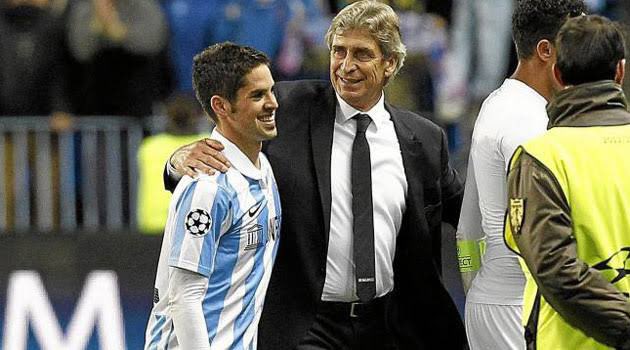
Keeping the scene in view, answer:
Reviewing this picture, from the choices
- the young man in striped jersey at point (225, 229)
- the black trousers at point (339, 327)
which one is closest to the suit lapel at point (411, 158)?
the black trousers at point (339, 327)

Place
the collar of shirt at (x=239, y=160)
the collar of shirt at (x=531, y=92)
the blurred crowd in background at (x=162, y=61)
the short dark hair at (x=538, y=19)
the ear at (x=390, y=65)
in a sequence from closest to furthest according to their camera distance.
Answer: the collar of shirt at (x=239, y=160) < the short dark hair at (x=538, y=19) < the collar of shirt at (x=531, y=92) < the ear at (x=390, y=65) < the blurred crowd in background at (x=162, y=61)

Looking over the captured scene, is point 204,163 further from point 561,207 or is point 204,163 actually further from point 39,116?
point 39,116

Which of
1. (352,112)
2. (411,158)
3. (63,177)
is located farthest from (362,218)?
(63,177)

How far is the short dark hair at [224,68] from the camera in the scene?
5.16 meters

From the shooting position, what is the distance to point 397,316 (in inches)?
221

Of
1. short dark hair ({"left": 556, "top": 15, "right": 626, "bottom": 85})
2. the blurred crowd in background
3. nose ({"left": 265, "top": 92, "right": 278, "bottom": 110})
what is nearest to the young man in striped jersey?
nose ({"left": 265, "top": 92, "right": 278, "bottom": 110})

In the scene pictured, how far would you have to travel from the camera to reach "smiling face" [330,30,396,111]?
5.53 m

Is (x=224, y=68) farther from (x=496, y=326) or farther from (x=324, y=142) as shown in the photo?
(x=496, y=326)

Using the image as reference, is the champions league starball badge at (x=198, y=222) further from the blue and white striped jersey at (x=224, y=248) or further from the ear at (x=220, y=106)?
the ear at (x=220, y=106)

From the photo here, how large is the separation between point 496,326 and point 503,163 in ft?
1.95

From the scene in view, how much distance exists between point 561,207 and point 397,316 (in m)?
1.46

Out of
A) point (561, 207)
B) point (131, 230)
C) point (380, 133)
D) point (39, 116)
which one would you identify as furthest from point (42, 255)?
point (561, 207)

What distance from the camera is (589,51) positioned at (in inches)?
171

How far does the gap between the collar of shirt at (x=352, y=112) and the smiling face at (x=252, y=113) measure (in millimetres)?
537
